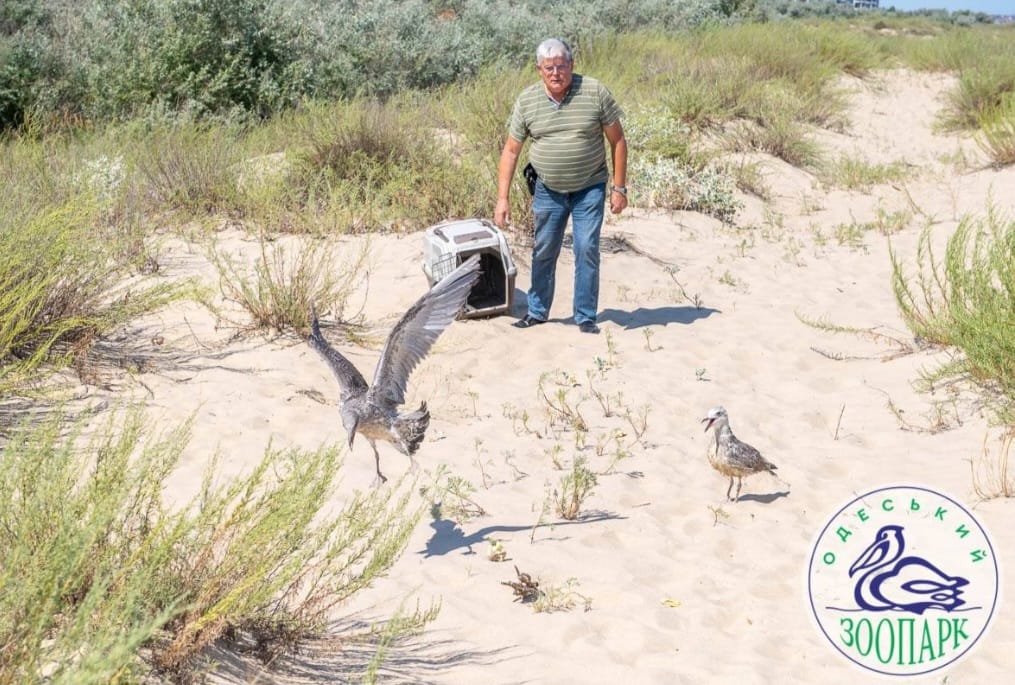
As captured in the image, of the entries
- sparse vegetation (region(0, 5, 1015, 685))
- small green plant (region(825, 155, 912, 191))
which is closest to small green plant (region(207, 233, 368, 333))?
sparse vegetation (region(0, 5, 1015, 685))

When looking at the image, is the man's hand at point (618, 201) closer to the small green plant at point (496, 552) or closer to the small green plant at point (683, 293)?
the small green plant at point (683, 293)

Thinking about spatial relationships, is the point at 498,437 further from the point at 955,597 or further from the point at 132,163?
the point at 132,163

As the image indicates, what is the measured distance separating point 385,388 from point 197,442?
4.37ft

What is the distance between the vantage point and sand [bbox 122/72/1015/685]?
3.68 meters

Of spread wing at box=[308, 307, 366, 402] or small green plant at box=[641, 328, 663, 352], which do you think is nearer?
spread wing at box=[308, 307, 366, 402]

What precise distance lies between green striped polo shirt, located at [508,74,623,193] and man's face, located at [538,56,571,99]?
67 mm

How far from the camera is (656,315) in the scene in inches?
300

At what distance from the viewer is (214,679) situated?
307cm

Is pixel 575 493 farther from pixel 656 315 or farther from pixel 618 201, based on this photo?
pixel 656 315

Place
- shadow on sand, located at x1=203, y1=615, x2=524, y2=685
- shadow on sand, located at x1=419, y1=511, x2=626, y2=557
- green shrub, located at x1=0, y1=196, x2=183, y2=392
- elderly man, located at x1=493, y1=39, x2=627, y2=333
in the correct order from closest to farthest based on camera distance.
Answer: shadow on sand, located at x1=203, y1=615, x2=524, y2=685, shadow on sand, located at x1=419, y1=511, x2=626, y2=557, green shrub, located at x1=0, y1=196, x2=183, y2=392, elderly man, located at x1=493, y1=39, x2=627, y2=333

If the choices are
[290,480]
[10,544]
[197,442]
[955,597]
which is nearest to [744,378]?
[955,597]

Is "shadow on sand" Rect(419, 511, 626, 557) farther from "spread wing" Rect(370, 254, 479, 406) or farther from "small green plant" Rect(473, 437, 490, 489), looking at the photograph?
"spread wing" Rect(370, 254, 479, 406)

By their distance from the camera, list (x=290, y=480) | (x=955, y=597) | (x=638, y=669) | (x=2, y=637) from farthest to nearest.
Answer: (x=955, y=597) < (x=638, y=669) < (x=290, y=480) < (x=2, y=637)

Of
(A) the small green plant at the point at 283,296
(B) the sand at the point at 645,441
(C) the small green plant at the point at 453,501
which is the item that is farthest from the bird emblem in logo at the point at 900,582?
(A) the small green plant at the point at 283,296
